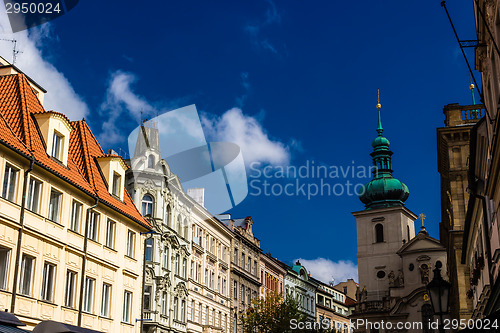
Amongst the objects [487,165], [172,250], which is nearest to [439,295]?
[487,165]

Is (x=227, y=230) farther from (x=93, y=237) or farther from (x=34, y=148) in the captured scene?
(x=34, y=148)

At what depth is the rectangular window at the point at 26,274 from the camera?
23.4 m

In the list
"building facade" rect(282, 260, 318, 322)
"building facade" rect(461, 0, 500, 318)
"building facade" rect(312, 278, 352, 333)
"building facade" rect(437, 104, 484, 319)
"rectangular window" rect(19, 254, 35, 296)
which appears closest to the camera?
"building facade" rect(461, 0, 500, 318)

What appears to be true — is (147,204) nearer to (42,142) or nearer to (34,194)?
(42,142)

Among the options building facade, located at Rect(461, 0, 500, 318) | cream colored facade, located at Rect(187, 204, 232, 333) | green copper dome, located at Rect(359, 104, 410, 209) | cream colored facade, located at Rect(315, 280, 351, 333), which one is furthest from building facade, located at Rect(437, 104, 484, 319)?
cream colored facade, located at Rect(315, 280, 351, 333)

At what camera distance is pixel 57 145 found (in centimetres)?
2747

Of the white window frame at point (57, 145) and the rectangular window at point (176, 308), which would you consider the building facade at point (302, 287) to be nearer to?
the rectangular window at point (176, 308)

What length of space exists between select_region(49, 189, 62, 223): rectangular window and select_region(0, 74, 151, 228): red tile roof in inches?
28.5

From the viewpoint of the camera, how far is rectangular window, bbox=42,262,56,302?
2484 centimetres

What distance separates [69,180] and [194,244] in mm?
25655

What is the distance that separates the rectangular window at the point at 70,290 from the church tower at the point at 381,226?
5632 cm

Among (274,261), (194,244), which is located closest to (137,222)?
(194,244)

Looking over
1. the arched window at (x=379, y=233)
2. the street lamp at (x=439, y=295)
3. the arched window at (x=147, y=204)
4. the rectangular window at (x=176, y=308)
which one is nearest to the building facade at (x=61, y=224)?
the arched window at (x=147, y=204)

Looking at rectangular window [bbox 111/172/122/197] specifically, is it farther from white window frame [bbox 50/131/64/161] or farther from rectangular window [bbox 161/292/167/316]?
rectangular window [bbox 161/292/167/316]
